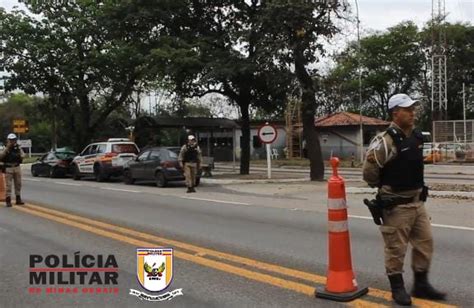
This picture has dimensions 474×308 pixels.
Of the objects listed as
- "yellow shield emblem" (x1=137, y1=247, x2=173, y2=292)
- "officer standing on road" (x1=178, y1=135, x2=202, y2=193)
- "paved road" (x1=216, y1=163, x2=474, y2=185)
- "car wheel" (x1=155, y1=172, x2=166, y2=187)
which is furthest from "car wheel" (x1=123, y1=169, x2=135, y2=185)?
"yellow shield emblem" (x1=137, y1=247, x2=173, y2=292)

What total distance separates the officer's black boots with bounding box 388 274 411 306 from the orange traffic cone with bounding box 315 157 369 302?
373 millimetres

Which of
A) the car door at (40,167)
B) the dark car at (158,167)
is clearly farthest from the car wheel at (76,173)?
the dark car at (158,167)

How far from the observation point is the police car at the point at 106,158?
82.9 ft

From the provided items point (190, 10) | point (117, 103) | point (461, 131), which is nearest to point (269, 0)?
point (190, 10)

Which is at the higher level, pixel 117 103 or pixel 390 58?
pixel 390 58

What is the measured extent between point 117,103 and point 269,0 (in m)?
15.5

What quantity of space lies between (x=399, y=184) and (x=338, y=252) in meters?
0.90

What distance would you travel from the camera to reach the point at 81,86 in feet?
108

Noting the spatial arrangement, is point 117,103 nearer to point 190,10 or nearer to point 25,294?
point 190,10

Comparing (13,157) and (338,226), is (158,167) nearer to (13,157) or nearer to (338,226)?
(13,157)

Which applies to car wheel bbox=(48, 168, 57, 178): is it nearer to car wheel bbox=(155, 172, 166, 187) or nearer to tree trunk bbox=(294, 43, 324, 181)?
car wheel bbox=(155, 172, 166, 187)

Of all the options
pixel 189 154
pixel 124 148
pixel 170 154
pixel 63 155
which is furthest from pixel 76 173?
pixel 189 154

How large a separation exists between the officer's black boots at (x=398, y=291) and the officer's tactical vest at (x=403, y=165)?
0.83 meters

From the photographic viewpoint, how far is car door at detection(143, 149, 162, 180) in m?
21.4
